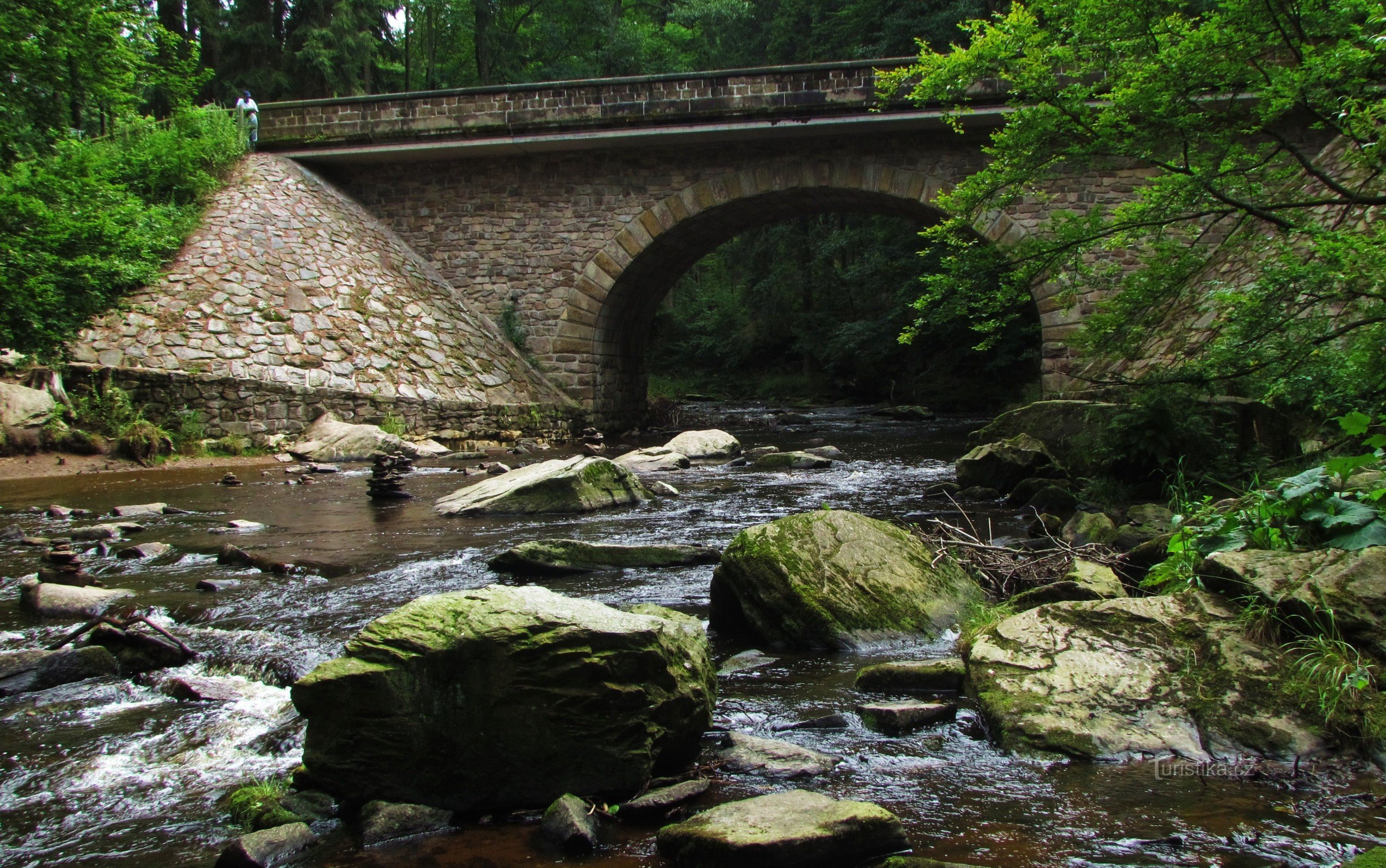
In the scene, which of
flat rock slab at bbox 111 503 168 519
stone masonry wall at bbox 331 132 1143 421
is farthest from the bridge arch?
flat rock slab at bbox 111 503 168 519

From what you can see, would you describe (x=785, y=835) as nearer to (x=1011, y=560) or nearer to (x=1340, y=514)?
(x=1340, y=514)

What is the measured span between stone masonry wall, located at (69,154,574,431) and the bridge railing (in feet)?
3.54

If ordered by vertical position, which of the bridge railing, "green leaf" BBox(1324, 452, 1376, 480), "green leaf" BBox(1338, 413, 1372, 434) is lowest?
"green leaf" BBox(1324, 452, 1376, 480)

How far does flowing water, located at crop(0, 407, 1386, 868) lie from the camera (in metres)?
2.34

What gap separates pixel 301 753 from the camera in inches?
117

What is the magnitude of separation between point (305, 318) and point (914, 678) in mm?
12749

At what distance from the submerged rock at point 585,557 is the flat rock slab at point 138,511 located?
12.7 feet

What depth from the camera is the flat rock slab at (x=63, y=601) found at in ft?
14.9

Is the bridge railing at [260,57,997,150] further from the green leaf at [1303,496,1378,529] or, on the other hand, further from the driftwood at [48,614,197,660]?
the driftwood at [48,614,197,660]

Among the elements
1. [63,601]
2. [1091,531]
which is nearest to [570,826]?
[63,601]

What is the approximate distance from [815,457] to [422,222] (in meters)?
10.0

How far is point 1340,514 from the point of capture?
3.37 meters

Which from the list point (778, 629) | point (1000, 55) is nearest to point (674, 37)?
point (1000, 55)

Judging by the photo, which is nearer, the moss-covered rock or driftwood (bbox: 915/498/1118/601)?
driftwood (bbox: 915/498/1118/601)
